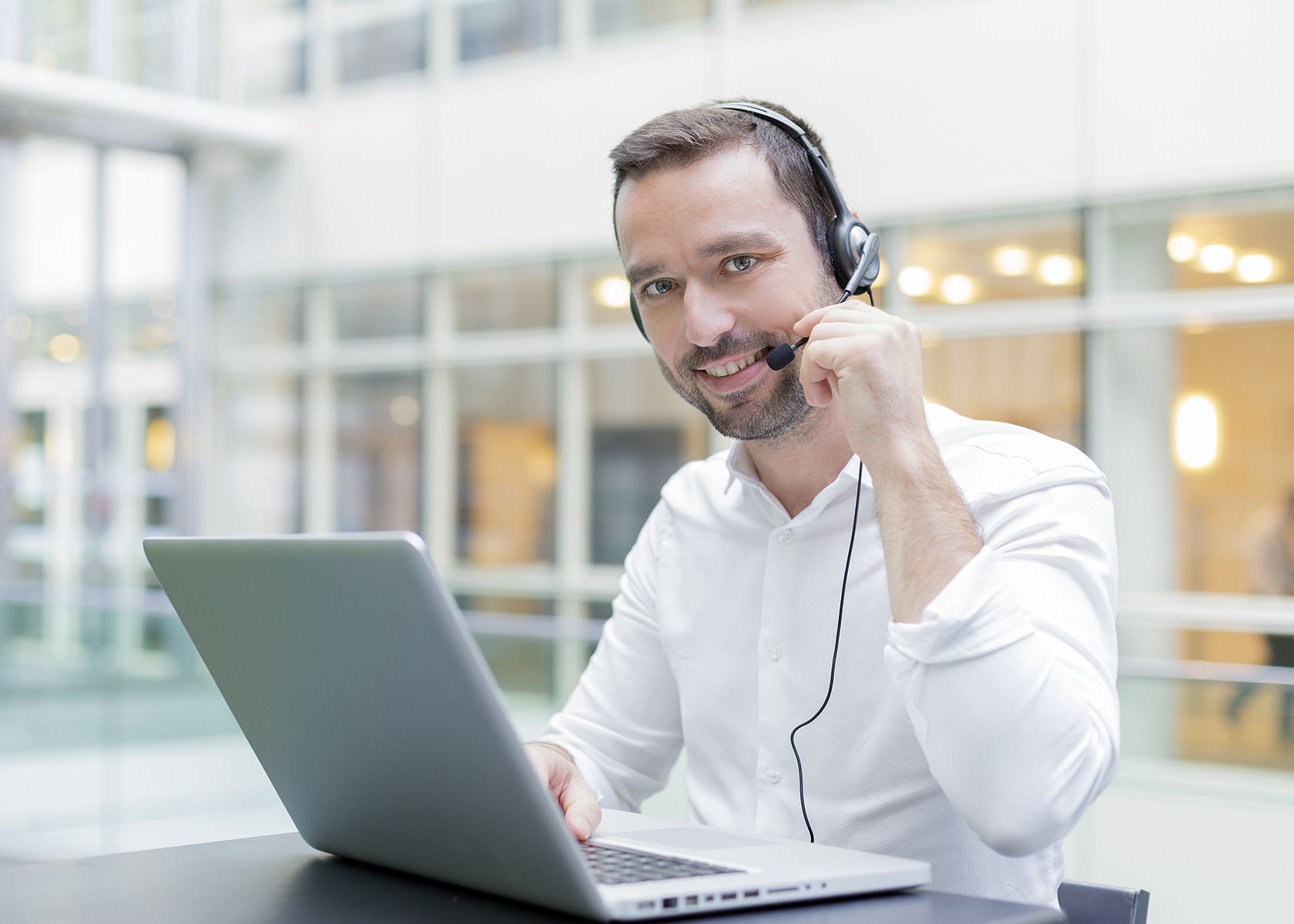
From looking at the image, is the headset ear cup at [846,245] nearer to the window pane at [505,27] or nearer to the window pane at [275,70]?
the window pane at [505,27]

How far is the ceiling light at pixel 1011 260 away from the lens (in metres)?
6.55

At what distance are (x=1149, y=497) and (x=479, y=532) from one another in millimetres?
4010

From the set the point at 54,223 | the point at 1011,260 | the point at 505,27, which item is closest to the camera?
the point at 1011,260

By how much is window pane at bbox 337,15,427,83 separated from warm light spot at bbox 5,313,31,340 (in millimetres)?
2533

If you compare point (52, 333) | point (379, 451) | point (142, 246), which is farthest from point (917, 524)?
point (142, 246)

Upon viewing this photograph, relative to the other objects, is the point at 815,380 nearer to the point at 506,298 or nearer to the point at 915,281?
the point at 915,281

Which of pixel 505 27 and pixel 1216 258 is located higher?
pixel 505 27

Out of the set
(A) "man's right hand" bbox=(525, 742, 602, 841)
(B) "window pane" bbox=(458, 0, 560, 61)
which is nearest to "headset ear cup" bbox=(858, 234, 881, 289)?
(A) "man's right hand" bbox=(525, 742, 602, 841)

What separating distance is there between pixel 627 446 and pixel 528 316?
3.40ft

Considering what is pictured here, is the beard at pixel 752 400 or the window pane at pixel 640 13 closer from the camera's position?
the beard at pixel 752 400

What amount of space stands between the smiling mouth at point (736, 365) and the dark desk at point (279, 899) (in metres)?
0.64

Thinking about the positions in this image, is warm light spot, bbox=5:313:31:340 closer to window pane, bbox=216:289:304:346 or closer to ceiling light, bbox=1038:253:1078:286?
window pane, bbox=216:289:304:346

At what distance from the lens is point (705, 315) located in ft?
4.83

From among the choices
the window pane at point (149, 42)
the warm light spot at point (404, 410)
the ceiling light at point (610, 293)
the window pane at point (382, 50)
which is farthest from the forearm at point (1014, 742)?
the window pane at point (149, 42)
